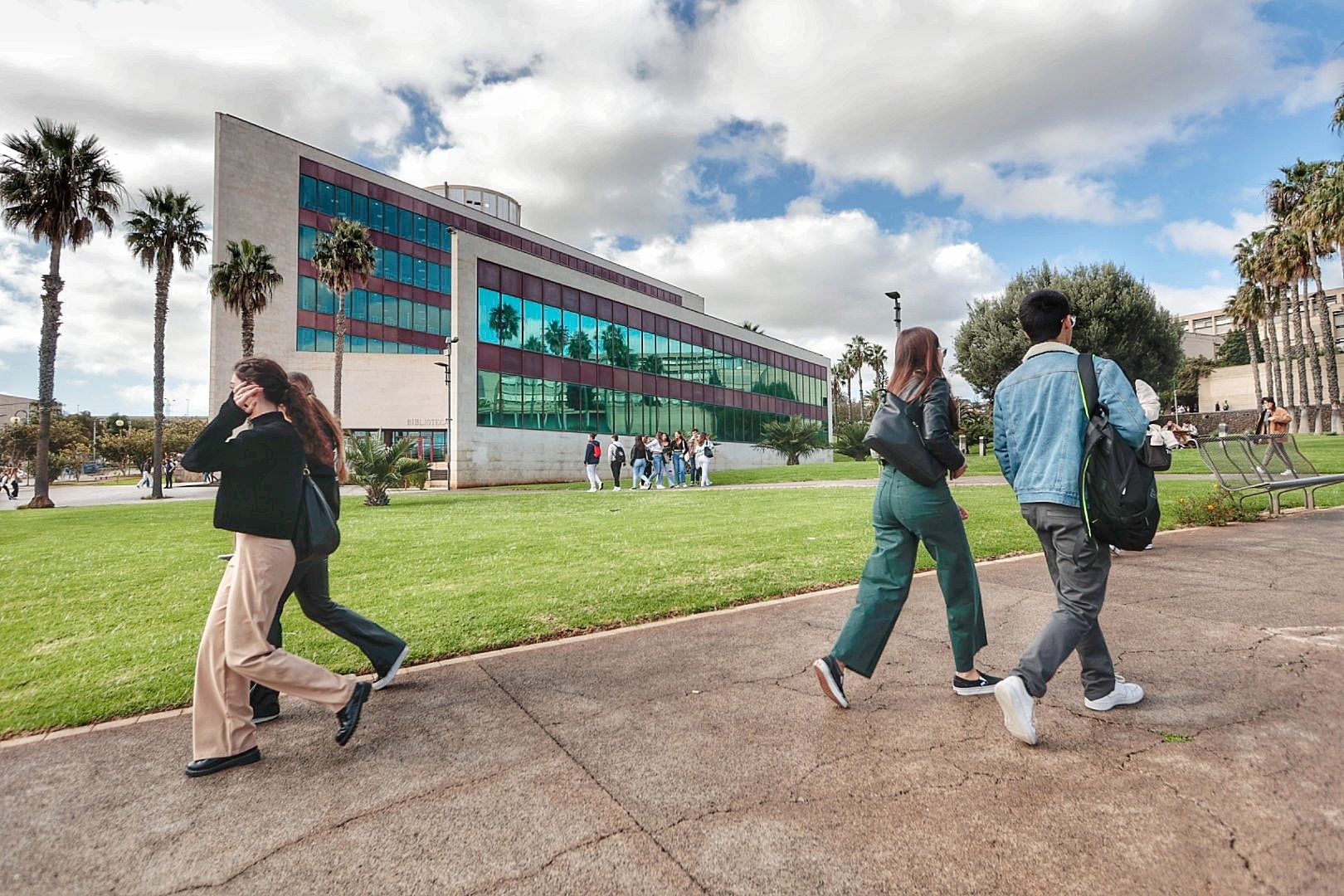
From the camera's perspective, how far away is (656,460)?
25.2 metres

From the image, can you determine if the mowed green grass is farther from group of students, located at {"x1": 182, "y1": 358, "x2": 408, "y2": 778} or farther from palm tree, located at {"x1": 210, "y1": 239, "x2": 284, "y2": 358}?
palm tree, located at {"x1": 210, "y1": 239, "x2": 284, "y2": 358}

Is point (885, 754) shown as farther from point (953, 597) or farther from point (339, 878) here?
point (339, 878)

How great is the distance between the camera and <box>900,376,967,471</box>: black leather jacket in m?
3.31

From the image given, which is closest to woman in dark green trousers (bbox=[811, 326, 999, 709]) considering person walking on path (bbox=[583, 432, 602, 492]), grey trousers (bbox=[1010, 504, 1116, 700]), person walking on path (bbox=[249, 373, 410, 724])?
grey trousers (bbox=[1010, 504, 1116, 700])

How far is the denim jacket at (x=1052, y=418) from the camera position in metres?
2.97

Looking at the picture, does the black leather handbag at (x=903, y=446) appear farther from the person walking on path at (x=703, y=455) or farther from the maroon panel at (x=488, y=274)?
the maroon panel at (x=488, y=274)

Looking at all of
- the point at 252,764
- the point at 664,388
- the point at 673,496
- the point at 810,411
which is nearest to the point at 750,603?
Result: the point at 252,764

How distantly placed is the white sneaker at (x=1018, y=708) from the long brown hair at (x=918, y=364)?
4.16 ft

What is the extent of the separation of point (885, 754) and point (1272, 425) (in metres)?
19.2

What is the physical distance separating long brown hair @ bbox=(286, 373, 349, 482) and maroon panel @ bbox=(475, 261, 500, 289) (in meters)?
28.8

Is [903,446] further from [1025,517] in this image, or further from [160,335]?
[160,335]

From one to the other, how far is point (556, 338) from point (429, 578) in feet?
93.0

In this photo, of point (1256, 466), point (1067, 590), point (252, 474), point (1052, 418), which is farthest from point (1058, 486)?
point (1256, 466)

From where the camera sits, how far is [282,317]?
143ft
